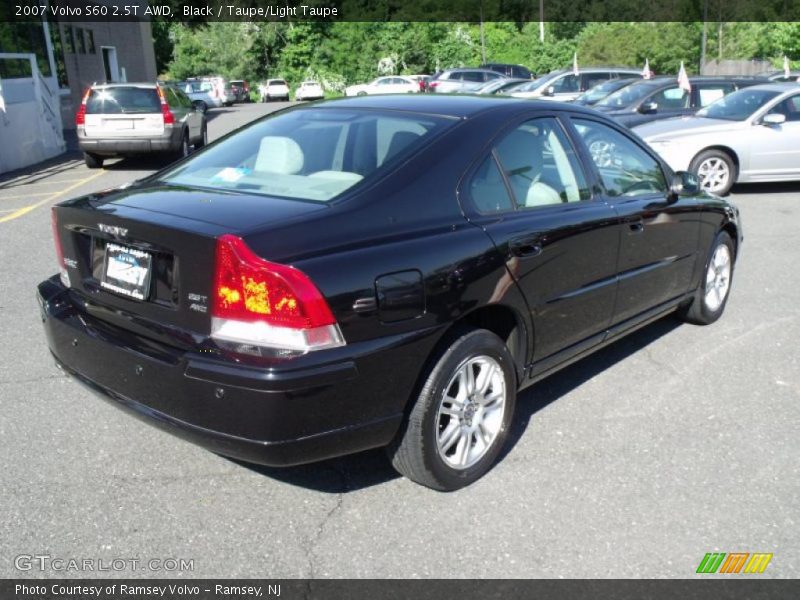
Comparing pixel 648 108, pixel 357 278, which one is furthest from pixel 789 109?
pixel 357 278

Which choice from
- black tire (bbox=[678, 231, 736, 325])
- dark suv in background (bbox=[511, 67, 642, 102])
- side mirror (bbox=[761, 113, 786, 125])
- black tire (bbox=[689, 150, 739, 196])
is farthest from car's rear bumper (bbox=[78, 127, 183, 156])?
black tire (bbox=[678, 231, 736, 325])

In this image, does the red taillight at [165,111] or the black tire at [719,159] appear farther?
the red taillight at [165,111]

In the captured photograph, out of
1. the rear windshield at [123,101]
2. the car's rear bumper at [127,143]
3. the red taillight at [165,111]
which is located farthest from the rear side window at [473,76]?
the car's rear bumper at [127,143]

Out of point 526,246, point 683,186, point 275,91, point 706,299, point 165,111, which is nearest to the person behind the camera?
point 526,246

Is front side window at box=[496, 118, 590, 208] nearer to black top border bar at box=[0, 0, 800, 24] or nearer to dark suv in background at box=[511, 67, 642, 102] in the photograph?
dark suv in background at box=[511, 67, 642, 102]

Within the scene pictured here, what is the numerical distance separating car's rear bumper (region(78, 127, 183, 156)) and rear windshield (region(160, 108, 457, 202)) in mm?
10694

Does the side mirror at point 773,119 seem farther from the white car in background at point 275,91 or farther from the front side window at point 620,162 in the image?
the white car in background at point 275,91

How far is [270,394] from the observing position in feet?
8.87

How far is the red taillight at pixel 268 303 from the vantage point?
2.73 metres

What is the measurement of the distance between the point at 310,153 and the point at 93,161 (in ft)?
41.3

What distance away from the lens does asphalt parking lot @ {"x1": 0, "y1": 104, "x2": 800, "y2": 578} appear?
2943 millimetres

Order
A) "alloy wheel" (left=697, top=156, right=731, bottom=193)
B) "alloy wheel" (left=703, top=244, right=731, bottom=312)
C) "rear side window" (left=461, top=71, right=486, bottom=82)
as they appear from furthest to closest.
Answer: "rear side window" (left=461, top=71, right=486, bottom=82) < "alloy wheel" (left=697, top=156, right=731, bottom=193) < "alloy wheel" (left=703, top=244, right=731, bottom=312)

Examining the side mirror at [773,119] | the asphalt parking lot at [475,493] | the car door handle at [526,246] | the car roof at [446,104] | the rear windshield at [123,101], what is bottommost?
the asphalt parking lot at [475,493]
